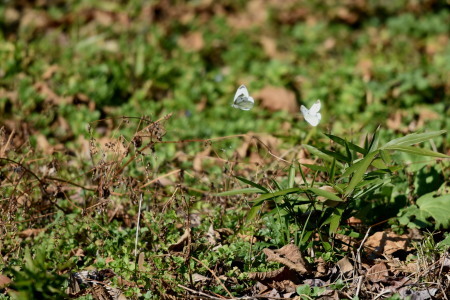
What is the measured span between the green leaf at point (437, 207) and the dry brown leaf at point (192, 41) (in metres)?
3.23

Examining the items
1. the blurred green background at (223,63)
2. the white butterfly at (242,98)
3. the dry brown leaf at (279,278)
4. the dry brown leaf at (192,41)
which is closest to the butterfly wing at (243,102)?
the white butterfly at (242,98)

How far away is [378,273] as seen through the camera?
8.92ft

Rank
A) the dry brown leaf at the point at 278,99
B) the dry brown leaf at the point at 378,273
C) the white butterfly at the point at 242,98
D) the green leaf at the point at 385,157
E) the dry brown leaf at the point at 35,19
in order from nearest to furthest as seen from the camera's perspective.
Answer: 1. the green leaf at the point at 385,157
2. the dry brown leaf at the point at 378,273
3. the white butterfly at the point at 242,98
4. the dry brown leaf at the point at 278,99
5. the dry brown leaf at the point at 35,19

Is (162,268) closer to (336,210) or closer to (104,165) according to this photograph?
(104,165)

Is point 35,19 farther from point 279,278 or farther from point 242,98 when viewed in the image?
point 279,278

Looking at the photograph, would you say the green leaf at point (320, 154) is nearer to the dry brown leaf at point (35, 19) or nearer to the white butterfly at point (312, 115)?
the white butterfly at point (312, 115)

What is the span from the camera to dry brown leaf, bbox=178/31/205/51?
5803 mm

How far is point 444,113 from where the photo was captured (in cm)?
462

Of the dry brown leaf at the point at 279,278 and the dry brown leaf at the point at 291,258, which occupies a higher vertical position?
A: the dry brown leaf at the point at 291,258

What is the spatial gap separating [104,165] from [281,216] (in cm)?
88

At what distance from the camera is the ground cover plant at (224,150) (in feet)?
8.82

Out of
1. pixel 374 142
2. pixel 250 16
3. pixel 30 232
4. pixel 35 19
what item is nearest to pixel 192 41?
pixel 250 16

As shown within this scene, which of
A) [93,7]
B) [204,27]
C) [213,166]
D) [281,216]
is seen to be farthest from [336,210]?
[93,7]

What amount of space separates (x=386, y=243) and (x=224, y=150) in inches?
36.3
